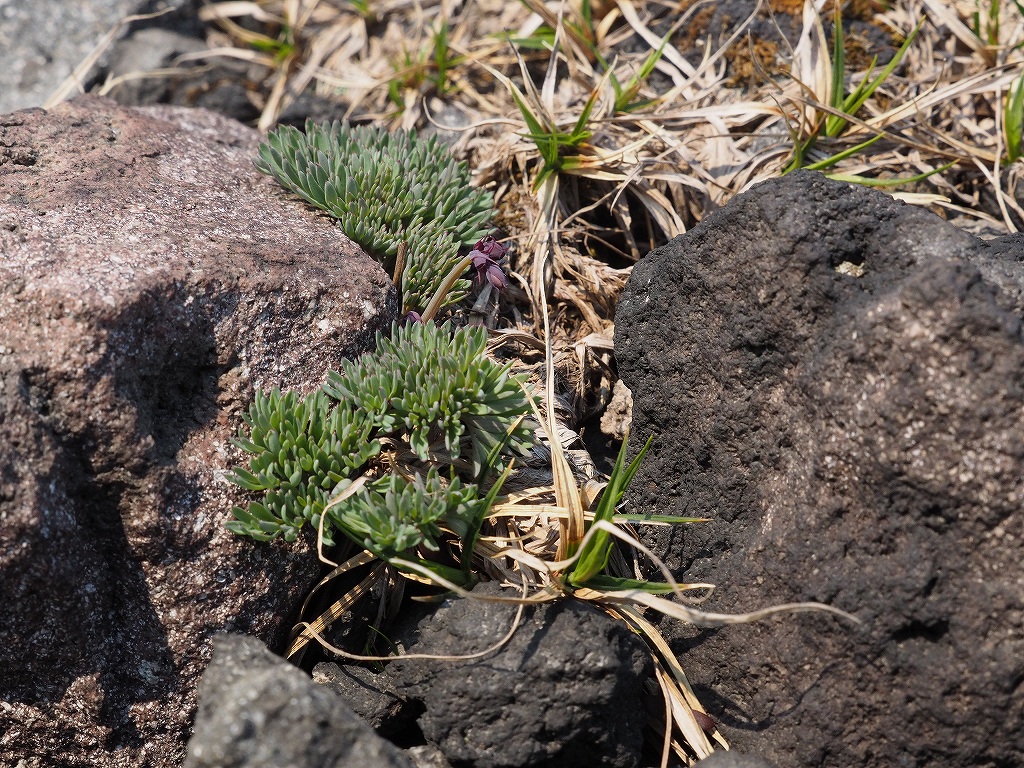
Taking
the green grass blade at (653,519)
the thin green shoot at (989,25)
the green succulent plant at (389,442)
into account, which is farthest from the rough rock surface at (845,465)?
the thin green shoot at (989,25)

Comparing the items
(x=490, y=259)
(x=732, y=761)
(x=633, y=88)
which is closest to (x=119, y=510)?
(x=490, y=259)

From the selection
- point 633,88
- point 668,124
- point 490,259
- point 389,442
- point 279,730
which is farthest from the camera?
point 668,124

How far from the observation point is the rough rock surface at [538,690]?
304cm

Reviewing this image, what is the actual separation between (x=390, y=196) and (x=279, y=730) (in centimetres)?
248

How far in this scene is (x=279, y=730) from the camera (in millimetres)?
2604

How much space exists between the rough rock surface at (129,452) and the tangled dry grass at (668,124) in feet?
3.83

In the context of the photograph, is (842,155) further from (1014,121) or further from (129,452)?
(129,452)

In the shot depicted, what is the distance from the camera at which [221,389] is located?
3568 millimetres

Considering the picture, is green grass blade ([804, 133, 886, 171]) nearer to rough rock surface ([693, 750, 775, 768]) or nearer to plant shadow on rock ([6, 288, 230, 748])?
rough rock surface ([693, 750, 775, 768])

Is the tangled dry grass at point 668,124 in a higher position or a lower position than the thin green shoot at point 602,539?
higher

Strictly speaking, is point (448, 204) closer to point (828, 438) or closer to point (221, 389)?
point (221, 389)

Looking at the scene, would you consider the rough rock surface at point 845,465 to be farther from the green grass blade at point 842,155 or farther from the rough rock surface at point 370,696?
the green grass blade at point 842,155

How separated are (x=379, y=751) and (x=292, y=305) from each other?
182cm

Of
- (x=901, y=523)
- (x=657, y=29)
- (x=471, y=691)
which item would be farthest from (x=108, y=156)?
(x=901, y=523)
